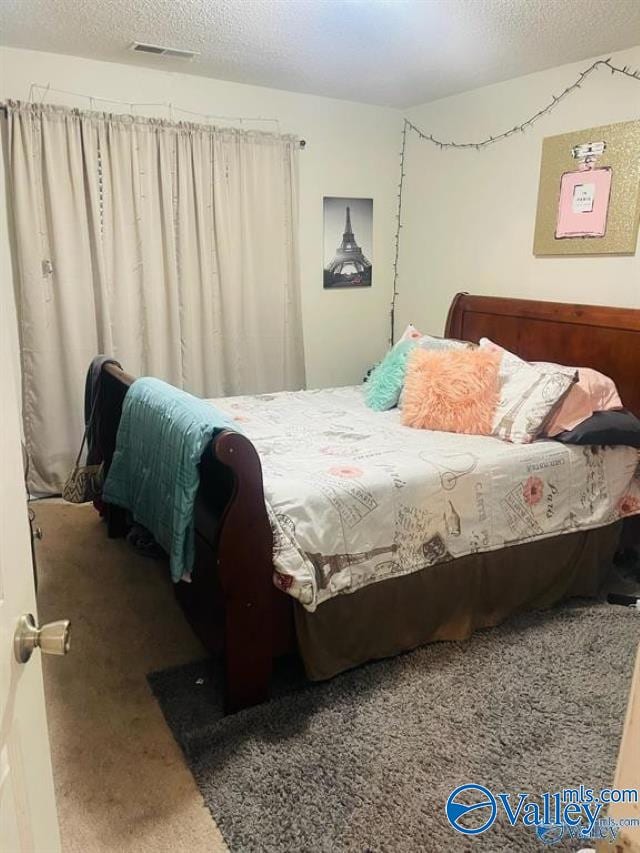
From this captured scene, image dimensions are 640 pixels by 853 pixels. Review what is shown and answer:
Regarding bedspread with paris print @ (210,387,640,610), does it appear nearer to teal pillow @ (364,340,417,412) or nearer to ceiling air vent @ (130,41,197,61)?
teal pillow @ (364,340,417,412)

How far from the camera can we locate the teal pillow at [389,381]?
3.26 m

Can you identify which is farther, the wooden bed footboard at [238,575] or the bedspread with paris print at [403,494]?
the bedspread with paris print at [403,494]

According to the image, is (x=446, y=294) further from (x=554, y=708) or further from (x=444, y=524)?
(x=554, y=708)

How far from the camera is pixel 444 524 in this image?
2291 mm

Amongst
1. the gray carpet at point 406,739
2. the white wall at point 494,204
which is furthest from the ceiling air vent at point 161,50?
the gray carpet at point 406,739

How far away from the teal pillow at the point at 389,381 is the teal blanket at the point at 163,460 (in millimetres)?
1230

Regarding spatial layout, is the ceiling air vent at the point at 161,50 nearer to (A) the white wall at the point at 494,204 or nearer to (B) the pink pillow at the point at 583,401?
(A) the white wall at the point at 494,204

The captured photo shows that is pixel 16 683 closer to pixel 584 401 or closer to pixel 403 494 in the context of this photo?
pixel 403 494

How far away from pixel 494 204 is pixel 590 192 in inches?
26.3

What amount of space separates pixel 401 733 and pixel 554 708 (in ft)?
1.71

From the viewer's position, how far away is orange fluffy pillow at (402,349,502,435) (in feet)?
9.22

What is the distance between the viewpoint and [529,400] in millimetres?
2707

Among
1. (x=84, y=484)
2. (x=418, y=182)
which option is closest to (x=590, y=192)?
(x=418, y=182)

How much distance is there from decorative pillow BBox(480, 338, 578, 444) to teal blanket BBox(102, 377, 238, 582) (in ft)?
4.27
